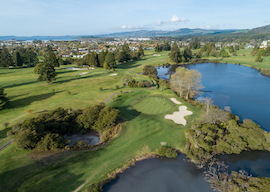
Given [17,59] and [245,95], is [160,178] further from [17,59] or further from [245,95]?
[17,59]

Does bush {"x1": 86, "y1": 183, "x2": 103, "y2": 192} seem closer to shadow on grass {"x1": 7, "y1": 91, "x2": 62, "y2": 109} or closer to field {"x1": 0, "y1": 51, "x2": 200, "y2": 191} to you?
field {"x1": 0, "y1": 51, "x2": 200, "y2": 191}

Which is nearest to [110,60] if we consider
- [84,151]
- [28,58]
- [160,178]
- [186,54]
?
[28,58]

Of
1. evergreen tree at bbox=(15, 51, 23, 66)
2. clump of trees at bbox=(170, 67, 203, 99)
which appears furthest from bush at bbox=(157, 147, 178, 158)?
evergreen tree at bbox=(15, 51, 23, 66)

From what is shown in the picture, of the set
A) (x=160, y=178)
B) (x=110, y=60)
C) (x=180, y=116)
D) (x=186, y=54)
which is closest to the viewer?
(x=160, y=178)

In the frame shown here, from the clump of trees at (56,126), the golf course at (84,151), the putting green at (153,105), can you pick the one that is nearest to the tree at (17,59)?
the golf course at (84,151)

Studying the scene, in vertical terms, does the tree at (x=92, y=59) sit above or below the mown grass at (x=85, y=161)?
above

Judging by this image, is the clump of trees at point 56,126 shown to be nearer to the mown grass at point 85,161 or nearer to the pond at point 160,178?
the mown grass at point 85,161
